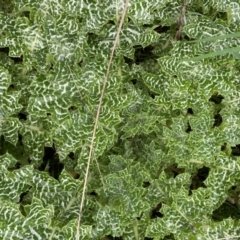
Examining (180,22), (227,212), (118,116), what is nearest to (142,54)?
(180,22)

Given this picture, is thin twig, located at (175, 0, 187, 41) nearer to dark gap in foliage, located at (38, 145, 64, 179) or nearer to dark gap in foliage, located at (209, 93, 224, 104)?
dark gap in foliage, located at (209, 93, 224, 104)

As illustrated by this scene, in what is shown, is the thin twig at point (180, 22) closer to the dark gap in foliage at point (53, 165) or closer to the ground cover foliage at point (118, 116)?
the ground cover foliage at point (118, 116)

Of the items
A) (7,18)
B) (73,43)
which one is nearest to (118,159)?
(73,43)

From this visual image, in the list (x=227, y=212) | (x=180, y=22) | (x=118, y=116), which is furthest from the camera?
(x=227, y=212)

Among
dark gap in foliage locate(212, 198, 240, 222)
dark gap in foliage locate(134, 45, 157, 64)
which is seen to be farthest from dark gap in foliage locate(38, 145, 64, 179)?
dark gap in foliage locate(212, 198, 240, 222)

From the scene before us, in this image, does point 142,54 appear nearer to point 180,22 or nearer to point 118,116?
point 180,22

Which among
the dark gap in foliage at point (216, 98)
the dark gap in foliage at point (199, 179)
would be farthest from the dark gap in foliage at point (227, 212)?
the dark gap in foliage at point (216, 98)

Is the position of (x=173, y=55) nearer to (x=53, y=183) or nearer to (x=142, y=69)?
(x=142, y=69)
